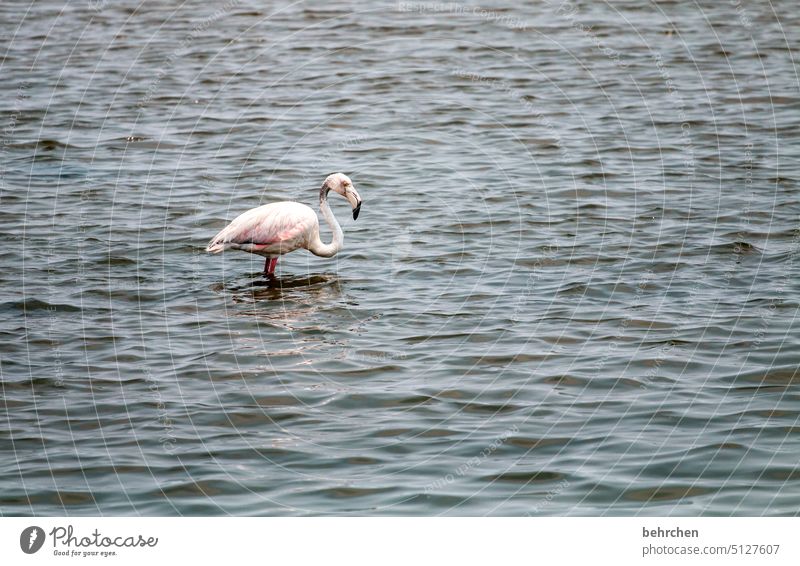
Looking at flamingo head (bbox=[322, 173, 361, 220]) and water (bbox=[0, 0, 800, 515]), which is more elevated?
flamingo head (bbox=[322, 173, 361, 220])

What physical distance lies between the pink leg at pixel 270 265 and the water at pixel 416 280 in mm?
160

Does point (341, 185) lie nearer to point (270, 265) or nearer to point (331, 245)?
point (331, 245)

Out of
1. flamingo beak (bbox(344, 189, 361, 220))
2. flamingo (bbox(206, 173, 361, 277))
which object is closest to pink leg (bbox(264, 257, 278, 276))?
flamingo (bbox(206, 173, 361, 277))

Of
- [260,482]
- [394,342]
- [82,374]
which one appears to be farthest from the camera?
[394,342]

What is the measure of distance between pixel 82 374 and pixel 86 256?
3.84m

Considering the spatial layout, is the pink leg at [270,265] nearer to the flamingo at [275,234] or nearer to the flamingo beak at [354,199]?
the flamingo at [275,234]

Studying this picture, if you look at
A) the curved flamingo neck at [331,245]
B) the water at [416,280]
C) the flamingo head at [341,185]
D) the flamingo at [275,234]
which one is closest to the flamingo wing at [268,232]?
the flamingo at [275,234]

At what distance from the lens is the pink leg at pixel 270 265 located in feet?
47.6

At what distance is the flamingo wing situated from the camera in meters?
14.2

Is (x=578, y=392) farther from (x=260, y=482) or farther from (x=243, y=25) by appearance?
(x=243, y=25)

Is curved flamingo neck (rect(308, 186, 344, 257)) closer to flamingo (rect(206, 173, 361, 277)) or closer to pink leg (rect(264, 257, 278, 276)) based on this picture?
flamingo (rect(206, 173, 361, 277))

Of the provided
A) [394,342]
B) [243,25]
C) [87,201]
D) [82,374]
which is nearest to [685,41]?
[243,25]

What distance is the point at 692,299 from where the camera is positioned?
A: 12.8m

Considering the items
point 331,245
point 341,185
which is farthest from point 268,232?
point 341,185
